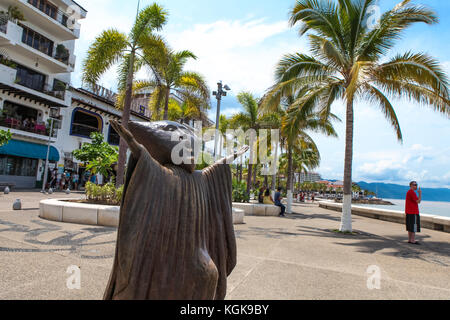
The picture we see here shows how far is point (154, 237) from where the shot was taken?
157cm

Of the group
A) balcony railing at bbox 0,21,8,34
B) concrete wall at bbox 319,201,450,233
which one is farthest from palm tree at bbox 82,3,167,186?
balcony railing at bbox 0,21,8,34

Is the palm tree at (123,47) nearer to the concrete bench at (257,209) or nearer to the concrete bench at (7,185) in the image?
the concrete bench at (257,209)

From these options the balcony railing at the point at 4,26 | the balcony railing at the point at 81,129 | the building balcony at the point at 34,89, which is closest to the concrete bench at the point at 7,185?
the building balcony at the point at 34,89

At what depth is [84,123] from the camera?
86.3 feet

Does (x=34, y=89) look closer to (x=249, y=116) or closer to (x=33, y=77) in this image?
(x=33, y=77)

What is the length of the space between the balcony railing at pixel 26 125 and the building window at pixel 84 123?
9.29 feet

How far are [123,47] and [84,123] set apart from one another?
1866cm

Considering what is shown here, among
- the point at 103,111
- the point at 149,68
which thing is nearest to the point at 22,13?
the point at 103,111

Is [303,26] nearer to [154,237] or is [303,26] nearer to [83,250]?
[83,250]

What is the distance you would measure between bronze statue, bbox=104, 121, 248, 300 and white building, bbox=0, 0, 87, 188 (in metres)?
21.8

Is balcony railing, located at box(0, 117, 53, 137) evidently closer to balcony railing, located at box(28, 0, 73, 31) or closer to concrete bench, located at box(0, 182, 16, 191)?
concrete bench, located at box(0, 182, 16, 191)

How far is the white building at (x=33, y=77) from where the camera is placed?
19047 mm

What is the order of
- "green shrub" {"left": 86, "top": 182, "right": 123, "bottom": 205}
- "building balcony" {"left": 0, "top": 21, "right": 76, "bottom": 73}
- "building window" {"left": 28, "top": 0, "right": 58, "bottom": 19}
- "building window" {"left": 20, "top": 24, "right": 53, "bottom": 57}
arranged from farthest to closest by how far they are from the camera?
"building window" {"left": 28, "top": 0, "right": 58, "bottom": 19} < "building window" {"left": 20, "top": 24, "right": 53, "bottom": 57} < "building balcony" {"left": 0, "top": 21, "right": 76, "bottom": 73} < "green shrub" {"left": 86, "top": 182, "right": 123, "bottom": 205}

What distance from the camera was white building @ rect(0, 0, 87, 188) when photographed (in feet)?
62.5
